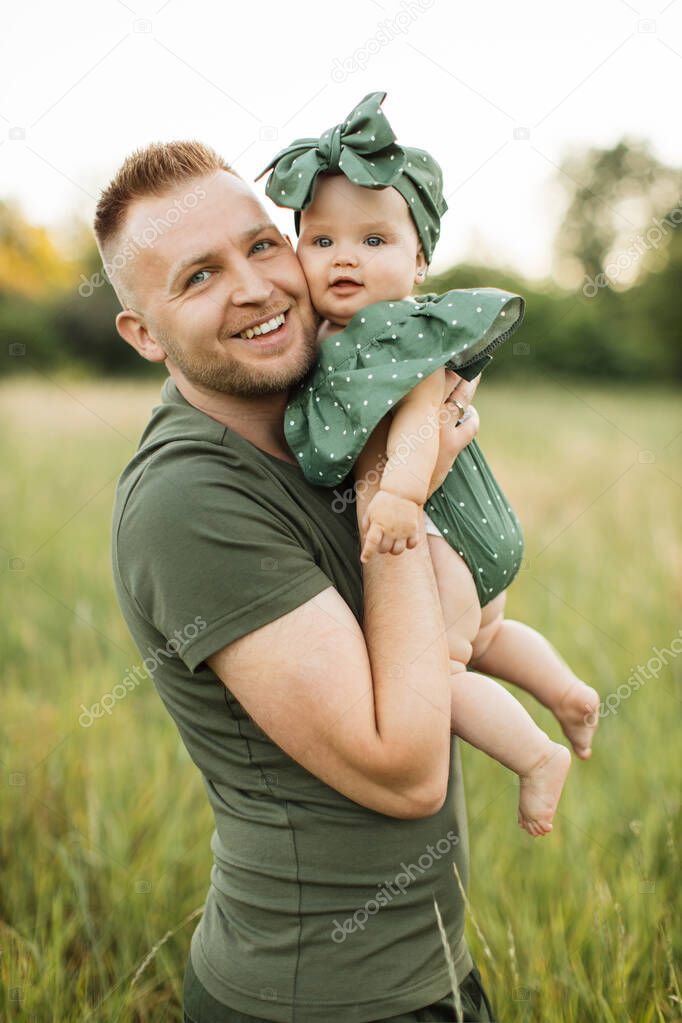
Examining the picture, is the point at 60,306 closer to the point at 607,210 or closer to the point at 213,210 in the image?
the point at 607,210

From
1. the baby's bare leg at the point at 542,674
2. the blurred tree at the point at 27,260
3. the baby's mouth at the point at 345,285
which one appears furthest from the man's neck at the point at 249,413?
the blurred tree at the point at 27,260

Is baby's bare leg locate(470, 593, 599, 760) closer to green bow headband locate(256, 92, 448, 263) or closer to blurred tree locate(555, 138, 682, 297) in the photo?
green bow headband locate(256, 92, 448, 263)

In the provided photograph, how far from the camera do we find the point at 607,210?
1141 inches

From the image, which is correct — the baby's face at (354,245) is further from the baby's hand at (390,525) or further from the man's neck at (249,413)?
the baby's hand at (390,525)

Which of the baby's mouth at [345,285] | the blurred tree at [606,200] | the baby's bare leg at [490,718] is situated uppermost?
the blurred tree at [606,200]

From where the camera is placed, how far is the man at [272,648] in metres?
1.38

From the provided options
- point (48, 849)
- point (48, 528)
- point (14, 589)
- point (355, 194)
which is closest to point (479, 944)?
point (48, 849)

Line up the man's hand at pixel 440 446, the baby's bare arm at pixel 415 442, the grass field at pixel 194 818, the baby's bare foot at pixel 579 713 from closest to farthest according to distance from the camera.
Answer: the baby's bare arm at pixel 415 442, the man's hand at pixel 440 446, the baby's bare foot at pixel 579 713, the grass field at pixel 194 818

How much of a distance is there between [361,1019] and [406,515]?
78cm

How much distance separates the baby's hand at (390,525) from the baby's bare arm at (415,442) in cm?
2

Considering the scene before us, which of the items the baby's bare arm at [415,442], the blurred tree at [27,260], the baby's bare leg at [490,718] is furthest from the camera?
the blurred tree at [27,260]

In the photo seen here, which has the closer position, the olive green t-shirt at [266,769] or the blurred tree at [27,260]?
the olive green t-shirt at [266,769]

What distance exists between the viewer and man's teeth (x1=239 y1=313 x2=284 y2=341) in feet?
5.42

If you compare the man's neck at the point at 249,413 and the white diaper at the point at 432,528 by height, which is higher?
the white diaper at the point at 432,528
